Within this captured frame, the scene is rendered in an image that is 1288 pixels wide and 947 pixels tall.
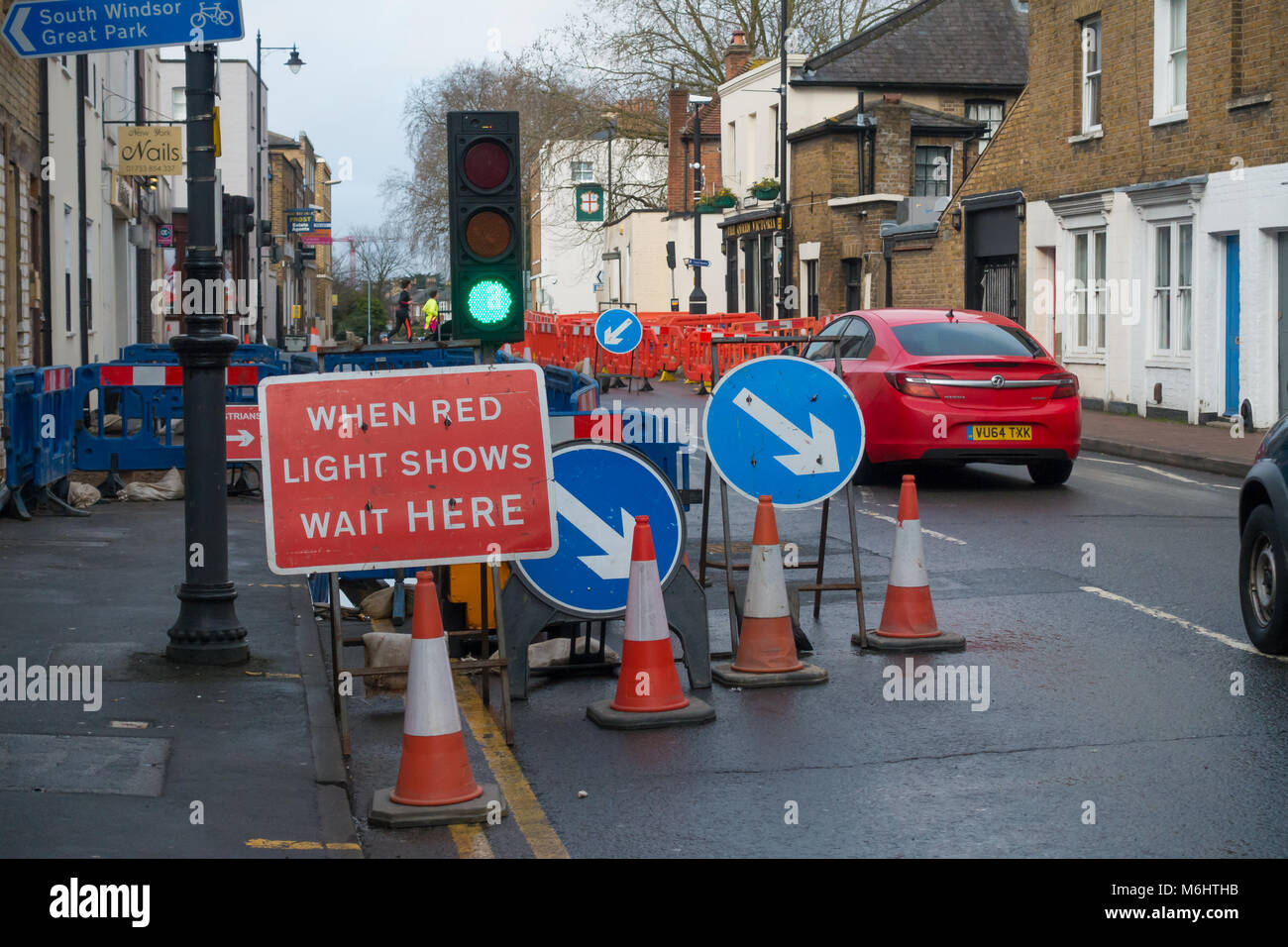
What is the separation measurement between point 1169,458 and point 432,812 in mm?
14826

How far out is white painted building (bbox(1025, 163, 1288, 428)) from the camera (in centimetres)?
2130

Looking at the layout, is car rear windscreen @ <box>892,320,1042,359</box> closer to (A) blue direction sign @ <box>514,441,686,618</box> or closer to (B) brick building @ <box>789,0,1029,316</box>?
(A) blue direction sign @ <box>514,441,686,618</box>

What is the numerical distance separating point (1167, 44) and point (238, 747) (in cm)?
2157

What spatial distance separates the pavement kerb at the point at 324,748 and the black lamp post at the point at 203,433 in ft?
1.47

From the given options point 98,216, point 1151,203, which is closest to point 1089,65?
point 1151,203

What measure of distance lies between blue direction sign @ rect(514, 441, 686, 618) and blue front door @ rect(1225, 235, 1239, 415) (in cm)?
1676

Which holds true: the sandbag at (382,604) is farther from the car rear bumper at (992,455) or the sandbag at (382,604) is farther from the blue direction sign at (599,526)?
the car rear bumper at (992,455)

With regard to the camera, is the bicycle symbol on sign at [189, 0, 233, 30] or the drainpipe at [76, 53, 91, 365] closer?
the bicycle symbol on sign at [189, 0, 233, 30]

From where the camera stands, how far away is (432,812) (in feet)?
17.6

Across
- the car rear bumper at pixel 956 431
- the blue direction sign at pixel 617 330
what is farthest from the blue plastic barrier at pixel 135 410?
the blue direction sign at pixel 617 330

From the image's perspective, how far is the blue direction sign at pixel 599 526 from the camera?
715cm

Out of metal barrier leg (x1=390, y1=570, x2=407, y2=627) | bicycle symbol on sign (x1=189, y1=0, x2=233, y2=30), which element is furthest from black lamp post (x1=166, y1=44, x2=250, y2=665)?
metal barrier leg (x1=390, y1=570, x2=407, y2=627)

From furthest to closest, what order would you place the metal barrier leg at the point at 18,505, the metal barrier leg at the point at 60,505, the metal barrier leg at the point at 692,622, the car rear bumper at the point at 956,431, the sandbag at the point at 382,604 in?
the car rear bumper at the point at 956,431 < the metal barrier leg at the point at 60,505 < the metal barrier leg at the point at 18,505 < the sandbag at the point at 382,604 < the metal barrier leg at the point at 692,622
